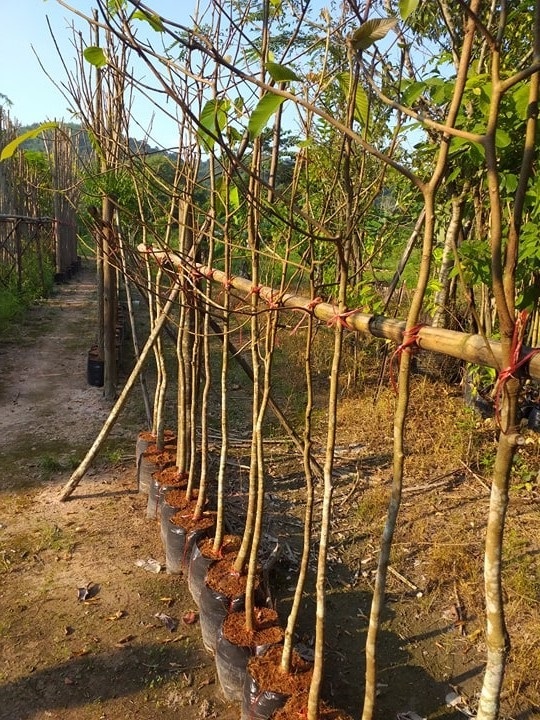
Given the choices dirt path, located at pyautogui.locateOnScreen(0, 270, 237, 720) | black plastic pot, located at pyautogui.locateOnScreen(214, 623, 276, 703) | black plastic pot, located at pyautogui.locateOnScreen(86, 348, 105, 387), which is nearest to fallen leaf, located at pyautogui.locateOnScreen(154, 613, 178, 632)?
dirt path, located at pyautogui.locateOnScreen(0, 270, 237, 720)

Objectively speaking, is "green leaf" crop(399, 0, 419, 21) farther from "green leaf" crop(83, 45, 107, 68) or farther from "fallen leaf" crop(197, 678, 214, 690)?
"fallen leaf" crop(197, 678, 214, 690)

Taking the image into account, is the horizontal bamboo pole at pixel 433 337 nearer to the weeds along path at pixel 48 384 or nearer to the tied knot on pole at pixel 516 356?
the tied knot on pole at pixel 516 356

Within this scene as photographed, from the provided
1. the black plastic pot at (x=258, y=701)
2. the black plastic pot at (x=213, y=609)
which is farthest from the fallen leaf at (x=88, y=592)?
the black plastic pot at (x=258, y=701)

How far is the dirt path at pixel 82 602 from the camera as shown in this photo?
2.44 metres

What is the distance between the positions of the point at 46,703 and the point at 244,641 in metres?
0.90

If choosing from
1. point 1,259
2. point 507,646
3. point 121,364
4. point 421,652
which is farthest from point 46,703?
point 1,259

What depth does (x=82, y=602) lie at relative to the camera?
10.0ft

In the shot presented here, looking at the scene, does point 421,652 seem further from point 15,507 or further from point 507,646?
point 15,507

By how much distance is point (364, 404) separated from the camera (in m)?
5.93

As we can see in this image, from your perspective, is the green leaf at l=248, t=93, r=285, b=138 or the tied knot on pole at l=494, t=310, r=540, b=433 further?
the tied knot on pole at l=494, t=310, r=540, b=433

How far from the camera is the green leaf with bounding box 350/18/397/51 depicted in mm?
917

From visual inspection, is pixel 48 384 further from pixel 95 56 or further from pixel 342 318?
pixel 95 56

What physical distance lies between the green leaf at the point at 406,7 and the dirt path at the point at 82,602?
2536 mm

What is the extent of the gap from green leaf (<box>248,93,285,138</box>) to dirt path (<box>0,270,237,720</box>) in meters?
2.33
